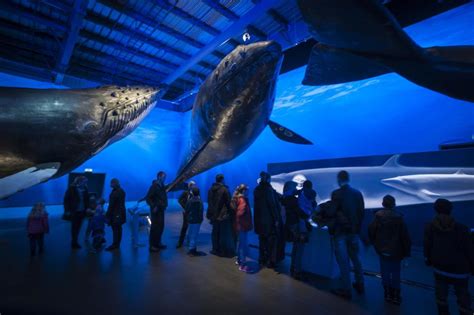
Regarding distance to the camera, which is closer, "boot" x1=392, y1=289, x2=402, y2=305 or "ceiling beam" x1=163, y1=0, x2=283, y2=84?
"boot" x1=392, y1=289, x2=402, y2=305

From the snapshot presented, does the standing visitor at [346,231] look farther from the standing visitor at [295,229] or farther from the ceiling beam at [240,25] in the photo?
the ceiling beam at [240,25]

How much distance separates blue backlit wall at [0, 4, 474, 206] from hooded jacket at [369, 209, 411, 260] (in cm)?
415

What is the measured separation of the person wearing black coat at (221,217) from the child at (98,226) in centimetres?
271

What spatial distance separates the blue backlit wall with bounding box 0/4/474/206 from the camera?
5707mm

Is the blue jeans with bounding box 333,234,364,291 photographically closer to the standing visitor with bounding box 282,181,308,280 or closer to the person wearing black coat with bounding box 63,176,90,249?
the standing visitor with bounding box 282,181,308,280

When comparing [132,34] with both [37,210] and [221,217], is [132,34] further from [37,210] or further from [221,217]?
[221,217]

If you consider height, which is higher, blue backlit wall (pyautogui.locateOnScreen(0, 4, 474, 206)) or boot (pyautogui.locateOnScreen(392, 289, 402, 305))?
blue backlit wall (pyautogui.locateOnScreen(0, 4, 474, 206))

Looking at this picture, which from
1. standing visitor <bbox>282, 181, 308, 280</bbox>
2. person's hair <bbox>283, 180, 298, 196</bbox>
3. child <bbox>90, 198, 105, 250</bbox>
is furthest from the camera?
child <bbox>90, 198, 105, 250</bbox>

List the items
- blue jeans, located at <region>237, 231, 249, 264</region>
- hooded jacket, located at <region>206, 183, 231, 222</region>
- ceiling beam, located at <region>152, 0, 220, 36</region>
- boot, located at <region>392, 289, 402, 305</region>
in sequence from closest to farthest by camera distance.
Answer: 1. boot, located at <region>392, 289, 402, 305</region>
2. blue jeans, located at <region>237, 231, 249, 264</region>
3. hooded jacket, located at <region>206, 183, 231, 222</region>
4. ceiling beam, located at <region>152, 0, 220, 36</region>

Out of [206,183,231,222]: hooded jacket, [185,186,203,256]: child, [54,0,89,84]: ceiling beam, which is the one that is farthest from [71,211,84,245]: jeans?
[54,0,89,84]: ceiling beam

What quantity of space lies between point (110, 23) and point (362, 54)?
8364 mm

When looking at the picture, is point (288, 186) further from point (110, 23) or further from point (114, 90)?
point (110, 23)

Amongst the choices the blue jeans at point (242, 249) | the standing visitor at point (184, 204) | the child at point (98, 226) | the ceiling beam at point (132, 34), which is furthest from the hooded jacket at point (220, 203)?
the ceiling beam at point (132, 34)

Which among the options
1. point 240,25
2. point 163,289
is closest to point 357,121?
point 240,25
